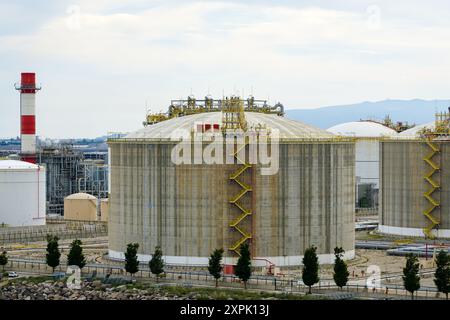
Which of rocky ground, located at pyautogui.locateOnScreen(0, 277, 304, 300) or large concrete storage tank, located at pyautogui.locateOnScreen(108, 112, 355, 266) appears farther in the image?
large concrete storage tank, located at pyautogui.locateOnScreen(108, 112, 355, 266)

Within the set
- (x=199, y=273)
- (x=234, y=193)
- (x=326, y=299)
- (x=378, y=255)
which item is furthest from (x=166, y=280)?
(x=378, y=255)

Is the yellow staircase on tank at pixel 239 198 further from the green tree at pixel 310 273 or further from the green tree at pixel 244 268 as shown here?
the green tree at pixel 310 273

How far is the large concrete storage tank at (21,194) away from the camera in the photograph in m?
131

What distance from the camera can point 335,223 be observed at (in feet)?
318

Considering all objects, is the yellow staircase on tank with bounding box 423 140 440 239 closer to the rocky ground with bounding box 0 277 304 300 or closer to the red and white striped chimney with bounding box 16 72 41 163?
the rocky ground with bounding box 0 277 304 300

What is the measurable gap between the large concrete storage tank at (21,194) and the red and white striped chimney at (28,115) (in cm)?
1859

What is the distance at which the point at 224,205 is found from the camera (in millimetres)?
92750

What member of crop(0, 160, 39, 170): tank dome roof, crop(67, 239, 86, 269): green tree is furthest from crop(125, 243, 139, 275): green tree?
crop(0, 160, 39, 170): tank dome roof

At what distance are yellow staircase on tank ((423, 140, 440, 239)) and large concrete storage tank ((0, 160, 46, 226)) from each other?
45.6 metres

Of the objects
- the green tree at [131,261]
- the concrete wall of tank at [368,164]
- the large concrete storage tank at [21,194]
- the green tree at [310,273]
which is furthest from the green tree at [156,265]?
the concrete wall of tank at [368,164]

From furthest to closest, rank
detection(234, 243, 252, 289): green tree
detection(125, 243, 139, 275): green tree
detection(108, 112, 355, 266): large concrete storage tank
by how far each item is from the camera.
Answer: detection(108, 112, 355, 266): large concrete storage tank, detection(125, 243, 139, 275): green tree, detection(234, 243, 252, 289): green tree

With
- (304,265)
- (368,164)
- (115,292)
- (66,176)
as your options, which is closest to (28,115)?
(66,176)

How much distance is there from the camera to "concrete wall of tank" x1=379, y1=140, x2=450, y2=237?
118 metres

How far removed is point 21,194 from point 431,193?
156ft
